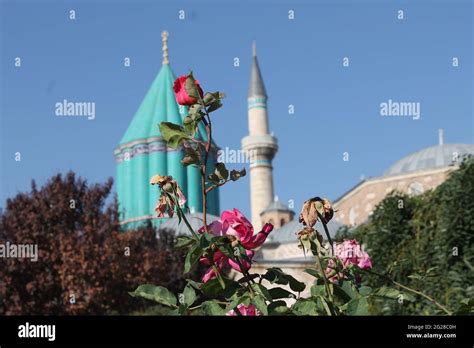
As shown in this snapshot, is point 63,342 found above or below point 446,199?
below

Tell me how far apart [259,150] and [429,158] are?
10.1 metres

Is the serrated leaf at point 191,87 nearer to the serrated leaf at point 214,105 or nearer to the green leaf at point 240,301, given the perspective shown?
the serrated leaf at point 214,105

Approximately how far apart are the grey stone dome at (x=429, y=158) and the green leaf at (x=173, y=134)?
36.1m

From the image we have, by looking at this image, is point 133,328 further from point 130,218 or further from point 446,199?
point 130,218

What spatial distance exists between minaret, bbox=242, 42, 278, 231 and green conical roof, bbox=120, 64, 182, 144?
5.24 meters

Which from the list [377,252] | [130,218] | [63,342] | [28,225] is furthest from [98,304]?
[63,342]

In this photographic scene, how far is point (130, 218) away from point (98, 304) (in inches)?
677

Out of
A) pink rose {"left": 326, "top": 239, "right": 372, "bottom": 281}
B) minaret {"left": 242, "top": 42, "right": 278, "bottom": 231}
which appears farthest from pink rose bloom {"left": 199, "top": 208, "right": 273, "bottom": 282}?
minaret {"left": 242, "top": 42, "right": 278, "bottom": 231}

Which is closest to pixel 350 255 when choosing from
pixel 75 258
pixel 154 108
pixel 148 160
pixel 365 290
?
pixel 365 290

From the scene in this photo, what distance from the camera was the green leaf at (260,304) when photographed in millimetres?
1578

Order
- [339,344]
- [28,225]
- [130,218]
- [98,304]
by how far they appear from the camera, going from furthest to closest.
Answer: [130,218], [28,225], [98,304], [339,344]

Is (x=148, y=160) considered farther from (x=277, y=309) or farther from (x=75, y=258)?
(x=277, y=309)

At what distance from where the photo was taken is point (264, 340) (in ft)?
3.95

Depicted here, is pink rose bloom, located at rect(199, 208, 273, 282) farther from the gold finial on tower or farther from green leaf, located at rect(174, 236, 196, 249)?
the gold finial on tower
